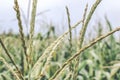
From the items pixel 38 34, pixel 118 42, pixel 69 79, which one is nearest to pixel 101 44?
pixel 118 42

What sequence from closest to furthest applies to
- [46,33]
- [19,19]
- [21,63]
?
[19,19] → [21,63] → [46,33]

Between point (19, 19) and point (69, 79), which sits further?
point (69, 79)

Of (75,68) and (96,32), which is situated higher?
(75,68)

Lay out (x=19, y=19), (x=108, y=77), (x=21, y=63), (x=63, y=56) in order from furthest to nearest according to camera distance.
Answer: (x=63, y=56) → (x=21, y=63) → (x=108, y=77) → (x=19, y=19)

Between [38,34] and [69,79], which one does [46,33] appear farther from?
[69,79]

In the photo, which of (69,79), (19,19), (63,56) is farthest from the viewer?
(63,56)

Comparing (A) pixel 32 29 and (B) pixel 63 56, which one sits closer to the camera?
(A) pixel 32 29

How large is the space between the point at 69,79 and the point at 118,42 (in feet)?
11.1

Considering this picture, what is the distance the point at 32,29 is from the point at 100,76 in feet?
8.71

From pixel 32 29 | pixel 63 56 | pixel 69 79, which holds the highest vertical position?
pixel 32 29

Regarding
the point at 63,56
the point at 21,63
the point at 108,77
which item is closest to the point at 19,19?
the point at 108,77

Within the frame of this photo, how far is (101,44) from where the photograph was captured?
4102 millimetres

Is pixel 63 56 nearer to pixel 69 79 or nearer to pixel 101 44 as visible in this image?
pixel 101 44

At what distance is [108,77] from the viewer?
327 cm
